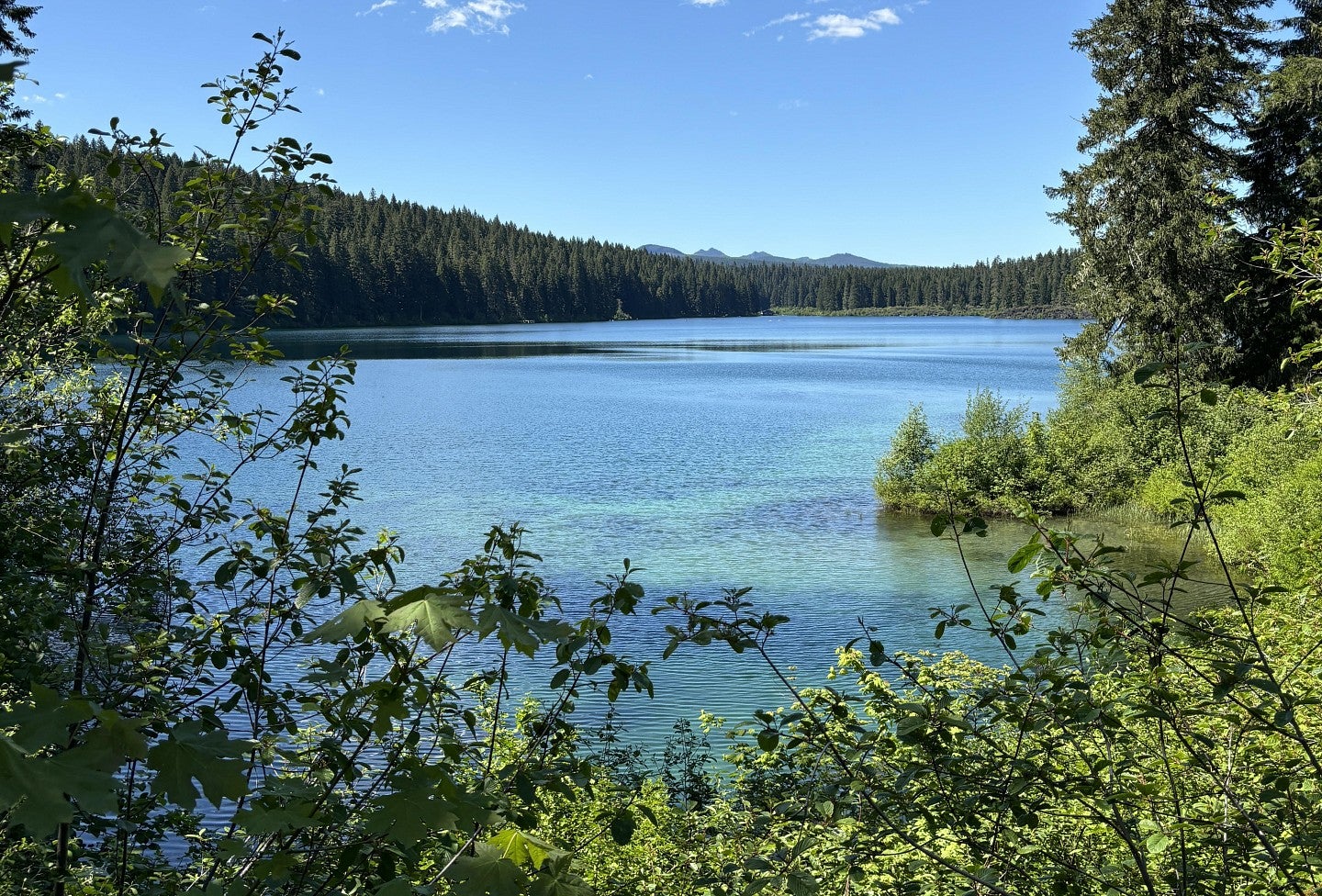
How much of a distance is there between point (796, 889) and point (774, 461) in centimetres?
2718

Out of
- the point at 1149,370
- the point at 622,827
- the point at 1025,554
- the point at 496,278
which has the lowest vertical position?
the point at 622,827

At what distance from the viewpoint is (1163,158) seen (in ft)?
76.4

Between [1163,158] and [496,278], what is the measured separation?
120326mm

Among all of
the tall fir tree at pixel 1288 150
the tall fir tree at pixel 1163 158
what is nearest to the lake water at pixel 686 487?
the tall fir tree at pixel 1163 158

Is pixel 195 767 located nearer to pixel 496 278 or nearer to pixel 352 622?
pixel 352 622

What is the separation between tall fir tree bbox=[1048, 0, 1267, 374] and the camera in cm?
2331

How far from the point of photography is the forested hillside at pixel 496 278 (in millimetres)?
112312

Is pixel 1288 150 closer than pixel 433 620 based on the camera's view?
No

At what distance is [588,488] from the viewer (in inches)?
971

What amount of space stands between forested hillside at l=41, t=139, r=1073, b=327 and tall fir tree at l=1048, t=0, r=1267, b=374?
217 ft

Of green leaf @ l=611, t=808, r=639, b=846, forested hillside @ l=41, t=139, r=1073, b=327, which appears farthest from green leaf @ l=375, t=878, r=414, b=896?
forested hillside @ l=41, t=139, r=1073, b=327

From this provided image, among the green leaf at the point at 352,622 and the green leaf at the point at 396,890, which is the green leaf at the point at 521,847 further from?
the green leaf at the point at 352,622

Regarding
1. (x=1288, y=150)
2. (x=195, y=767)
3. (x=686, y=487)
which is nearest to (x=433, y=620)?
(x=195, y=767)

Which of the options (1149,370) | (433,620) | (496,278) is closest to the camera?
(433,620)
